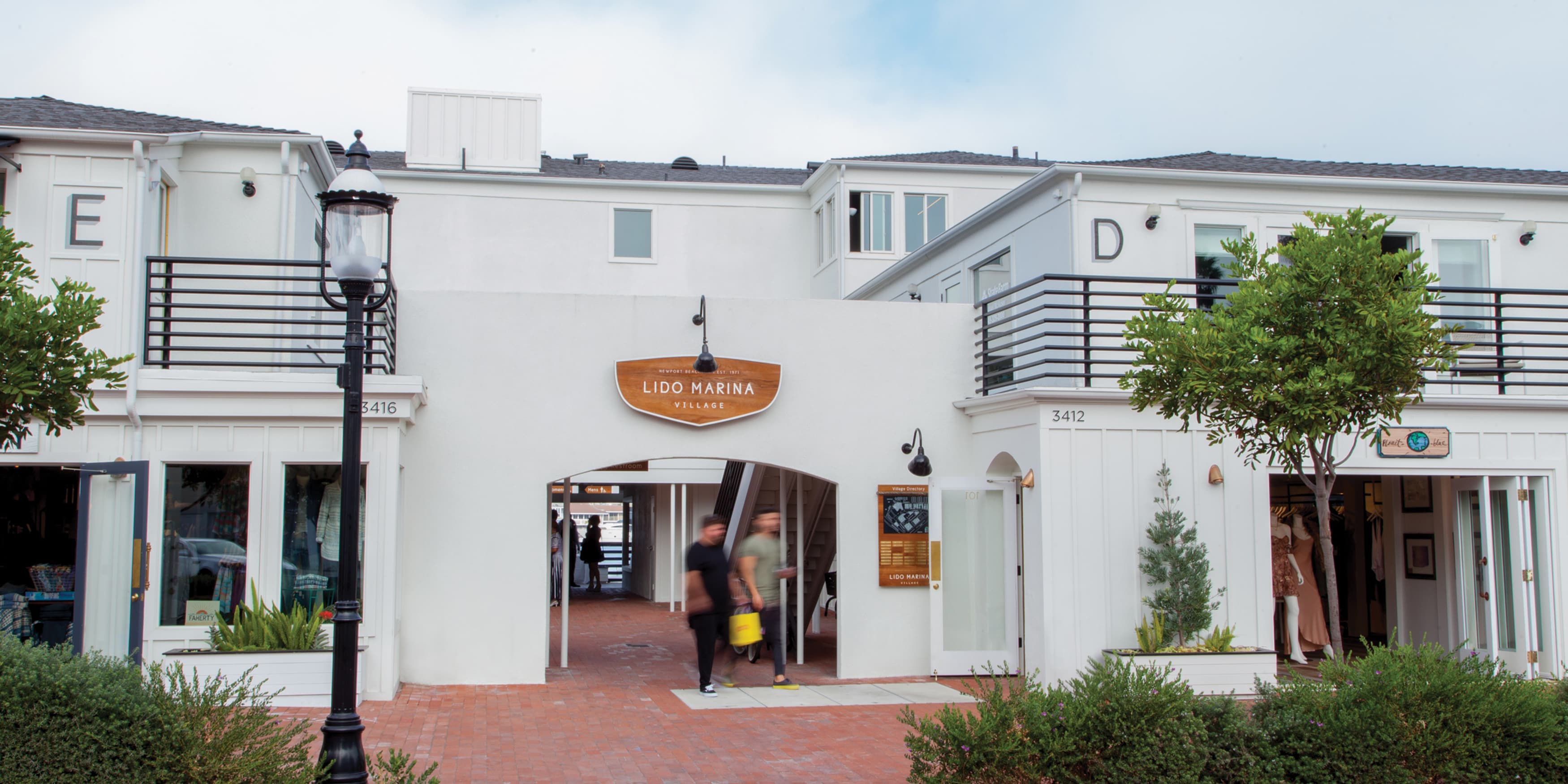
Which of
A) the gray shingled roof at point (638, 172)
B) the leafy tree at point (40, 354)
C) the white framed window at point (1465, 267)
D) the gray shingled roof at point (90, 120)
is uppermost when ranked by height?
the gray shingled roof at point (638, 172)

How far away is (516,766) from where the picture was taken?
7898 millimetres

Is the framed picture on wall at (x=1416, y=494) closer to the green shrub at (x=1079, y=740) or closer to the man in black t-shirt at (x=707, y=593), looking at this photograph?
the man in black t-shirt at (x=707, y=593)

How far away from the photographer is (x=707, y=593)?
10734 millimetres

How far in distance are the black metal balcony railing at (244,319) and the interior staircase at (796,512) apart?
180 inches

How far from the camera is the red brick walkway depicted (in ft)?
25.6

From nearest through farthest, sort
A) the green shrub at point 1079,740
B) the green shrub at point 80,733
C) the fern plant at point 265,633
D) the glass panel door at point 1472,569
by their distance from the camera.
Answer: the green shrub at point 80,733
the green shrub at point 1079,740
the fern plant at point 265,633
the glass panel door at point 1472,569

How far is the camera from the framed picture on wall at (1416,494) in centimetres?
1373

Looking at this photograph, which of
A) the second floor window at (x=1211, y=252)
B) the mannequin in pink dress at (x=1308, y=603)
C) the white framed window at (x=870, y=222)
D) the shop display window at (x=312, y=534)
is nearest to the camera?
the shop display window at (x=312, y=534)

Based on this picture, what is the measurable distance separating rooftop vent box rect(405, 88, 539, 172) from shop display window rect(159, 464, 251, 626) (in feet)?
44.9

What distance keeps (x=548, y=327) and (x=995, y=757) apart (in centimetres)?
683

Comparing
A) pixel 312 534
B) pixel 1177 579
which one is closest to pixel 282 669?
pixel 312 534

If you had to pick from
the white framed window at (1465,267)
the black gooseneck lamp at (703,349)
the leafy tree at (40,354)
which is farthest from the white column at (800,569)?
the white framed window at (1465,267)

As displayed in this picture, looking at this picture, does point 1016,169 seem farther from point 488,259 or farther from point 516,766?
point 516,766

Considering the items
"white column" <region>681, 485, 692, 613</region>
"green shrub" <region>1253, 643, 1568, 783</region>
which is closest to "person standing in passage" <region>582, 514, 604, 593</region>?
"white column" <region>681, 485, 692, 613</region>
